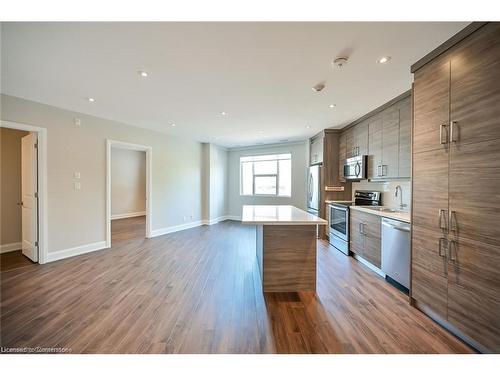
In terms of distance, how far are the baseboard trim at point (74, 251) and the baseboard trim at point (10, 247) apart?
137 cm

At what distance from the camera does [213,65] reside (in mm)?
2174

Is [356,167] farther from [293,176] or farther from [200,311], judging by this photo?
[200,311]

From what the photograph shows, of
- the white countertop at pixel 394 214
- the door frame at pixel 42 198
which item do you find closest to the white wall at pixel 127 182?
the door frame at pixel 42 198

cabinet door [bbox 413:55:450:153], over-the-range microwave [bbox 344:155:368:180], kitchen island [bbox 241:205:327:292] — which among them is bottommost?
kitchen island [bbox 241:205:327:292]

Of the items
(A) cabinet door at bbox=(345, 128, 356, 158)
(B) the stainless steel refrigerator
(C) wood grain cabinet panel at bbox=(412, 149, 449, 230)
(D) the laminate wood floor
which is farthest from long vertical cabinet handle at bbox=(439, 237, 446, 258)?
(B) the stainless steel refrigerator

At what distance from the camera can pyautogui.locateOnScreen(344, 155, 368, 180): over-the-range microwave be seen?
12.6 feet

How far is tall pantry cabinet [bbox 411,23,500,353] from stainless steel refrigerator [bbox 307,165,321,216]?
112 inches

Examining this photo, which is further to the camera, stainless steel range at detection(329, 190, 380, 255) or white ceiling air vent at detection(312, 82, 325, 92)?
stainless steel range at detection(329, 190, 380, 255)

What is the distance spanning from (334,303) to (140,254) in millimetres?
3324

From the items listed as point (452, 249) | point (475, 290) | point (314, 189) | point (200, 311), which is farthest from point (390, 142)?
point (200, 311)

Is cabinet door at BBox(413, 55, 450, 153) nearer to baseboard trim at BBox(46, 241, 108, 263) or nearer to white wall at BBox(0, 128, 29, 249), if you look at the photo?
baseboard trim at BBox(46, 241, 108, 263)

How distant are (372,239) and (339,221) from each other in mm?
1027

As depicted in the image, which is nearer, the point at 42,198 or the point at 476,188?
the point at 476,188
